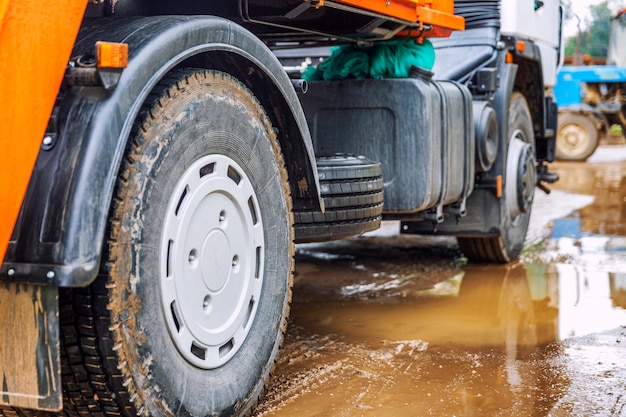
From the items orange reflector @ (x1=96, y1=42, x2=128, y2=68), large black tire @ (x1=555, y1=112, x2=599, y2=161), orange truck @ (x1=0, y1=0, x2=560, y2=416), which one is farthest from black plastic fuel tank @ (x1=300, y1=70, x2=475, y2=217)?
large black tire @ (x1=555, y1=112, x2=599, y2=161)

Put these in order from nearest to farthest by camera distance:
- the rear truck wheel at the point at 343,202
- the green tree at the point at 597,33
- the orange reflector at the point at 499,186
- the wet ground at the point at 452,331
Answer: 1. the wet ground at the point at 452,331
2. the rear truck wheel at the point at 343,202
3. the orange reflector at the point at 499,186
4. the green tree at the point at 597,33

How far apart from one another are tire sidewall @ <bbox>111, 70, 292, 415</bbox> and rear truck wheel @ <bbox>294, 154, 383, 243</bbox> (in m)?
0.40

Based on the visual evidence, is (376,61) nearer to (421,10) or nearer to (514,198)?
(421,10)

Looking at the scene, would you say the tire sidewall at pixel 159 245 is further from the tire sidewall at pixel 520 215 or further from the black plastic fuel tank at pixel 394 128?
the tire sidewall at pixel 520 215

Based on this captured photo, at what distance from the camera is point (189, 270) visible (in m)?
2.47

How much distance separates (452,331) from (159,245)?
2268mm

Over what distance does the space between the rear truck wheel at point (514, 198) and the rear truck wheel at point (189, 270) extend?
3.06 m

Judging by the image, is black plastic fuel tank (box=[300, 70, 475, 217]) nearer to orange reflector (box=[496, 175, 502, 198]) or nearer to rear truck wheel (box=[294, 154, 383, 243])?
rear truck wheel (box=[294, 154, 383, 243])

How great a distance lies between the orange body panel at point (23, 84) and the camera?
1.96 m

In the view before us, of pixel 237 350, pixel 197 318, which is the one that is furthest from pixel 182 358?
pixel 237 350

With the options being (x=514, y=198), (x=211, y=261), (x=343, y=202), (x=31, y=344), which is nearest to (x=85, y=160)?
(x=31, y=344)

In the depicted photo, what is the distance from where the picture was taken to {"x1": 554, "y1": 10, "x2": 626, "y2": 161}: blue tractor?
15.5 metres

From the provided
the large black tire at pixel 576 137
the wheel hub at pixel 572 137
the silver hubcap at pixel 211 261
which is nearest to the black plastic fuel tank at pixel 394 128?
the silver hubcap at pixel 211 261

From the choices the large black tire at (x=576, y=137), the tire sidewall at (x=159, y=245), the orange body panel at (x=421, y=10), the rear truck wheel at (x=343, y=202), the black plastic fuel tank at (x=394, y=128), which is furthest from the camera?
the large black tire at (x=576, y=137)
